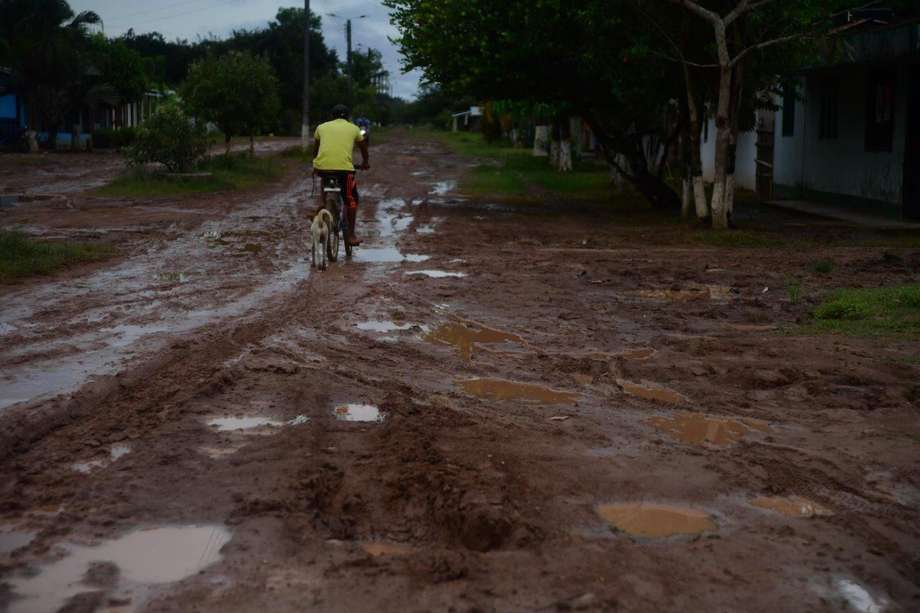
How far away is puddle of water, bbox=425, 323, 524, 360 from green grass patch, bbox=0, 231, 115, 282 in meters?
5.07

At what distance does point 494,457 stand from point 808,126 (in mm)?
22561

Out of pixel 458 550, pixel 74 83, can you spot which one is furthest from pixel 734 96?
pixel 74 83

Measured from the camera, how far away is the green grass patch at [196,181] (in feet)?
81.9

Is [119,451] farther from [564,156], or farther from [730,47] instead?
[564,156]

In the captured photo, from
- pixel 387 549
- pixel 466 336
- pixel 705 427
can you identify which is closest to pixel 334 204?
pixel 466 336

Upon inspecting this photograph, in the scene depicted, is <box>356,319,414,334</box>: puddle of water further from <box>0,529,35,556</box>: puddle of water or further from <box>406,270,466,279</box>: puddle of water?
<box>0,529,35,556</box>: puddle of water

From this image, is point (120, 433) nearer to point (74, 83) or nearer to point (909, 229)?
point (909, 229)

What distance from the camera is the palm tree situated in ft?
149

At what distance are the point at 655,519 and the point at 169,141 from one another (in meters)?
24.0

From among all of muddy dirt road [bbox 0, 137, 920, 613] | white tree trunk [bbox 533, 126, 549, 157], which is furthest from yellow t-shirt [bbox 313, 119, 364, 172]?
white tree trunk [bbox 533, 126, 549, 157]

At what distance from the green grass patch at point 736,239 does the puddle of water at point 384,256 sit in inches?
187

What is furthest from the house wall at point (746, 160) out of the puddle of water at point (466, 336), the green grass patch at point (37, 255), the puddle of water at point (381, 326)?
the puddle of water at point (381, 326)

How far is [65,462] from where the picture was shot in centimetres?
537

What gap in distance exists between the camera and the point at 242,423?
6133 millimetres
